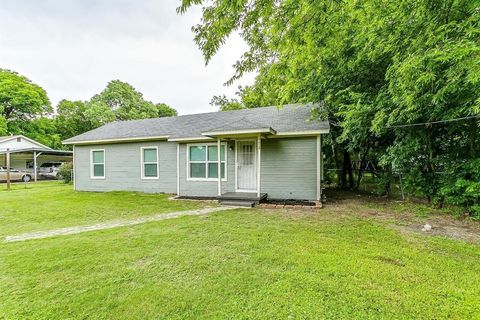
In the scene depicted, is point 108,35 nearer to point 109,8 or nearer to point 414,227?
point 109,8

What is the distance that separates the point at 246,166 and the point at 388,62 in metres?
5.57

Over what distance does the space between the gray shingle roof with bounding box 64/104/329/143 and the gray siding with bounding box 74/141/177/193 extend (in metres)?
0.53

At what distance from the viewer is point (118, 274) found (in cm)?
299

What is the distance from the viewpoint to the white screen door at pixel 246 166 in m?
8.56

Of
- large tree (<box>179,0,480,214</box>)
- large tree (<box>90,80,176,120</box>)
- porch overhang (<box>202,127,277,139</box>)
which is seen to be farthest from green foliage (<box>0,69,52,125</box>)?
→ large tree (<box>179,0,480,214</box>)

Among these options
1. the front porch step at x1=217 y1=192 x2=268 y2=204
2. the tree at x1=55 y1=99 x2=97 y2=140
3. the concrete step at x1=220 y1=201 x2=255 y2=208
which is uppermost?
the tree at x1=55 y1=99 x2=97 y2=140

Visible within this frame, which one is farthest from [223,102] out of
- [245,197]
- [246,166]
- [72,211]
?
[72,211]

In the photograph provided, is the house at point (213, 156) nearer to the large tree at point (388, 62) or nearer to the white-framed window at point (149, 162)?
the white-framed window at point (149, 162)

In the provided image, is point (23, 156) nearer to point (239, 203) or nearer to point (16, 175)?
point (16, 175)

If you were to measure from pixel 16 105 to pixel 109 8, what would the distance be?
86.6 feet

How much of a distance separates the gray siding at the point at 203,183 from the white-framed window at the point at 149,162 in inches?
59.4

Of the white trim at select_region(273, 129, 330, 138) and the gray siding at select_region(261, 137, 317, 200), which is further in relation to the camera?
the gray siding at select_region(261, 137, 317, 200)

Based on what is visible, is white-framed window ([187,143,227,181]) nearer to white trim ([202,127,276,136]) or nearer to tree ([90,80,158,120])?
white trim ([202,127,276,136])

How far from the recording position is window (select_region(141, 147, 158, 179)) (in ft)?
33.4
